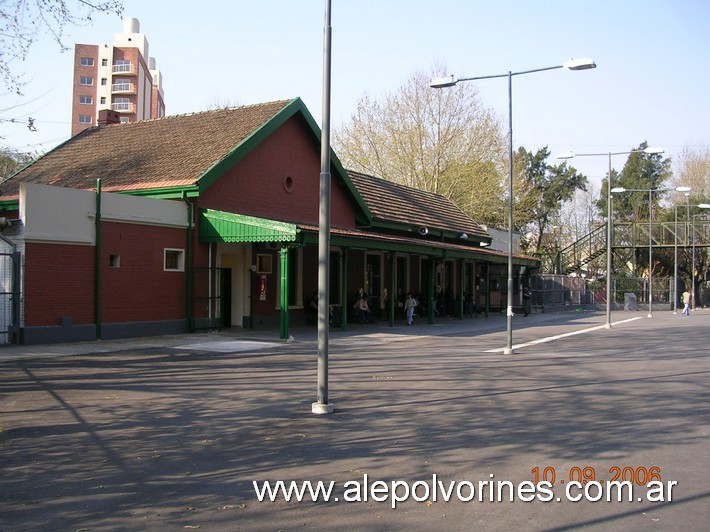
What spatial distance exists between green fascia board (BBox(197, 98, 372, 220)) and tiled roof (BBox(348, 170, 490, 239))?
12.1 ft

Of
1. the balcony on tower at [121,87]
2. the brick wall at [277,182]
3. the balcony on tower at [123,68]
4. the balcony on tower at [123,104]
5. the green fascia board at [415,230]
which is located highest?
the balcony on tower at [123,68]

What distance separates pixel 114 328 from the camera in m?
19.7

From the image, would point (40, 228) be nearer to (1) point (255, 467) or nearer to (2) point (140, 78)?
(1) point (255, 467)

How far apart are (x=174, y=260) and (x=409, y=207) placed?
1613 centimetres

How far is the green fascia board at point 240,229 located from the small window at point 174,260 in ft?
2.67

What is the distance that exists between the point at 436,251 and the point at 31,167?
16039 millimetres

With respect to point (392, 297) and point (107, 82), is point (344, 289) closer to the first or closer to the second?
point (392, 297)

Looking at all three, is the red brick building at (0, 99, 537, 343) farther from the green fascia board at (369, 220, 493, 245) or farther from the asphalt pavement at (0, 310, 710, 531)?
the asphalt pavement at (0, 310, 710, 531)

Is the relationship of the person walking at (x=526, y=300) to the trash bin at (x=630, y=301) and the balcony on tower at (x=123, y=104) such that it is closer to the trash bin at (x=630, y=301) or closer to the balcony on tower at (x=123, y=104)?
the trash bin at (x=630, y=301)

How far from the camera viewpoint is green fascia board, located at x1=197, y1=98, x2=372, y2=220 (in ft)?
71.6

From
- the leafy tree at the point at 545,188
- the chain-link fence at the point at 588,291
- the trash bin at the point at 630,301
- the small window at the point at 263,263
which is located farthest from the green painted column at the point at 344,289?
the leafy tree at the point at 545,188

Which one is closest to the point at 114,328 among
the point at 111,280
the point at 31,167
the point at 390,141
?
the point at 111,280

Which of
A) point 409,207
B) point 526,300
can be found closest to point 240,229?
point 409,207

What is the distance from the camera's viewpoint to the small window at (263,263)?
24.6 meters
